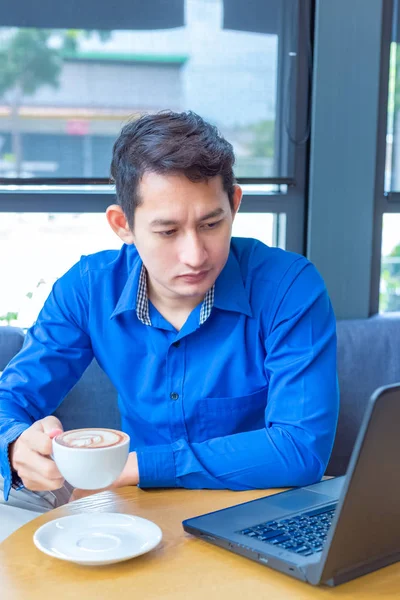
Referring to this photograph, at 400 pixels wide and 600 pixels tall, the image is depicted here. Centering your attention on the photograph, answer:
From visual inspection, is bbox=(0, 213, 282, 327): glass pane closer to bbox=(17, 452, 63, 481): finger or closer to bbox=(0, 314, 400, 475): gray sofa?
bbox=(0, 314, 400, 475): gray sofa

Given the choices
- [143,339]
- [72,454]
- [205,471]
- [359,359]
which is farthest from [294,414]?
[359,359]

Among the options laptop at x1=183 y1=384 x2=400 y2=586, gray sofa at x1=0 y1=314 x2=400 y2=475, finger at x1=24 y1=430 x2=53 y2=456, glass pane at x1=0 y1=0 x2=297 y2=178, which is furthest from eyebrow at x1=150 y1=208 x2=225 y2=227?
glass pane at x1=0 y1=0 x2=297 y2=178

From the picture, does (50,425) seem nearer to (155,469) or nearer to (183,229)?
(155,469)

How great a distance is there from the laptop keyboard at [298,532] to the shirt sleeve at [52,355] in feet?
2.28

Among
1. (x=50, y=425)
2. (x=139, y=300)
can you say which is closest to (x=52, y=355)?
(x=139, y=300)

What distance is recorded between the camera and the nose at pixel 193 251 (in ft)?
4.88

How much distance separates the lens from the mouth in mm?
1530

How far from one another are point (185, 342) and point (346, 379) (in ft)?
3.08

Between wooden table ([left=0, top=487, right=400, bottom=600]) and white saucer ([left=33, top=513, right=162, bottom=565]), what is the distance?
2cm

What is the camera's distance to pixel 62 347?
1.77 meters

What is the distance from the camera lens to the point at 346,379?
245 centimetres

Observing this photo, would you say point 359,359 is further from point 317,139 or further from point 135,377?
point 135,377

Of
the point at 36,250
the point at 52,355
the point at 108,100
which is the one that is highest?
the point at 108,100

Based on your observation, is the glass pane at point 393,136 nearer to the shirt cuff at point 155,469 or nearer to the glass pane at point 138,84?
the glass pane at point 138,84
